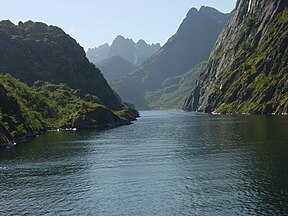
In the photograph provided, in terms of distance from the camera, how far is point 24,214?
216 feet

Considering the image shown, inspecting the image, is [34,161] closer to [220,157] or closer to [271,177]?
[220,157]

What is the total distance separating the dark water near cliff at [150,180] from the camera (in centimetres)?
6781

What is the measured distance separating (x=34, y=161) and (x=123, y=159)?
2860cm

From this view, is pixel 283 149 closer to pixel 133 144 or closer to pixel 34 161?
pixel 133 144

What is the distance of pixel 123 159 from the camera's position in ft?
386

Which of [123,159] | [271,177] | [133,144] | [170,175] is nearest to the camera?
[271,177]

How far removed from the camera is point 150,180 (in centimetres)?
8719

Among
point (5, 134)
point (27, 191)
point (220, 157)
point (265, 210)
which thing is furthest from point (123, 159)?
point (5, 134)

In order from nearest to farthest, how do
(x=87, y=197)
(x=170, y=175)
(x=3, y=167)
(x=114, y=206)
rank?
1. (x=114, y=206)
2. (x=87, y=197)
3. (x=170, y=175)
4. (x=3, y=167)

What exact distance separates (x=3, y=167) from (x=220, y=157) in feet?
215

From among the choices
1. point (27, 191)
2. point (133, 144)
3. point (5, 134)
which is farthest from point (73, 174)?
point (5, 134)

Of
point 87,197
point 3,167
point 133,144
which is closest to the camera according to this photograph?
point 87,197

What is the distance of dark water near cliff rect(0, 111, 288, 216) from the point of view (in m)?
67.8

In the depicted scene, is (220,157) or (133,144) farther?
(133,144)
